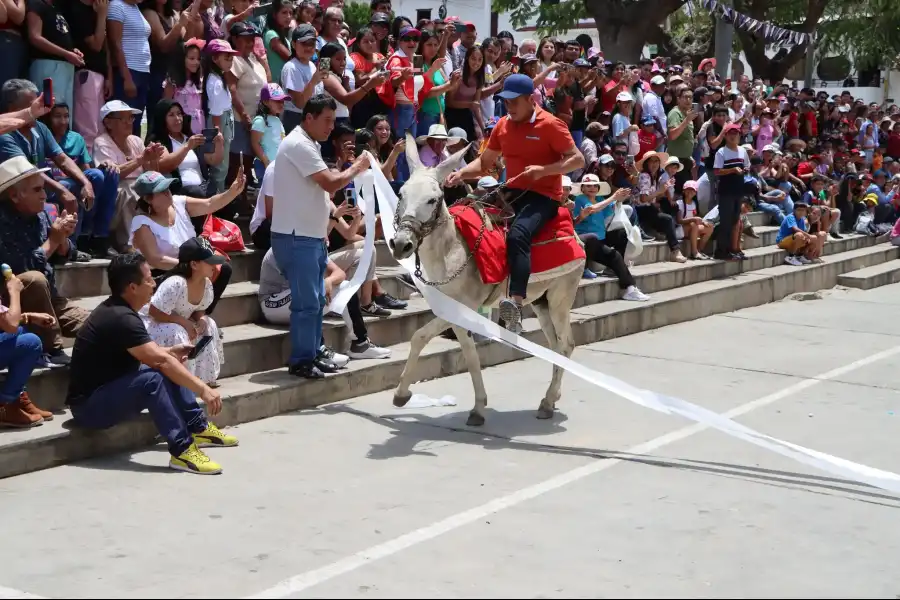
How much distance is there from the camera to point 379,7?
48.3 ft

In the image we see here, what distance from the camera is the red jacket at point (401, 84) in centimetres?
1301

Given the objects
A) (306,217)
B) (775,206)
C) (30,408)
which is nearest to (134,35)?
(306,217)

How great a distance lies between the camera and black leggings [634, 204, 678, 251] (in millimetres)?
16203

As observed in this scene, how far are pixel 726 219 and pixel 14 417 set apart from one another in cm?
1215

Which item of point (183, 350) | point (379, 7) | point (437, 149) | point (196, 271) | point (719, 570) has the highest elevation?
point (379, 7)

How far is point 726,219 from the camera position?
1691cm

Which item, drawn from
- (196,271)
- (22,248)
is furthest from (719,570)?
(22,248)

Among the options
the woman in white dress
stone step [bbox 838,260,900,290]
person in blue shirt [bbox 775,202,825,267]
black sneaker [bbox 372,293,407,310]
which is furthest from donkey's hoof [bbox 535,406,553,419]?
stone step [bbox 838,260,900,290]

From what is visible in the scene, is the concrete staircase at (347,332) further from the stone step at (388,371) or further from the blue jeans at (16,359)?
the blue jeans at (16,359)

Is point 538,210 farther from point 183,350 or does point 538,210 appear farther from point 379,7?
point 379,7

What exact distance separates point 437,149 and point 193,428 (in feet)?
20.2

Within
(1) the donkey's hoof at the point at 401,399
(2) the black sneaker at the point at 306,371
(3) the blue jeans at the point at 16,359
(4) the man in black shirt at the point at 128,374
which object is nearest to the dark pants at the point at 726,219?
(1) the donkey's hoof at the point at 401,399

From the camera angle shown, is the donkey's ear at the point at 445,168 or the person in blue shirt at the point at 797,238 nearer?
the donkey's ear at the point at 445,168

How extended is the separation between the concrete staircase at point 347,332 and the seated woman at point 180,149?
2.88 feet
